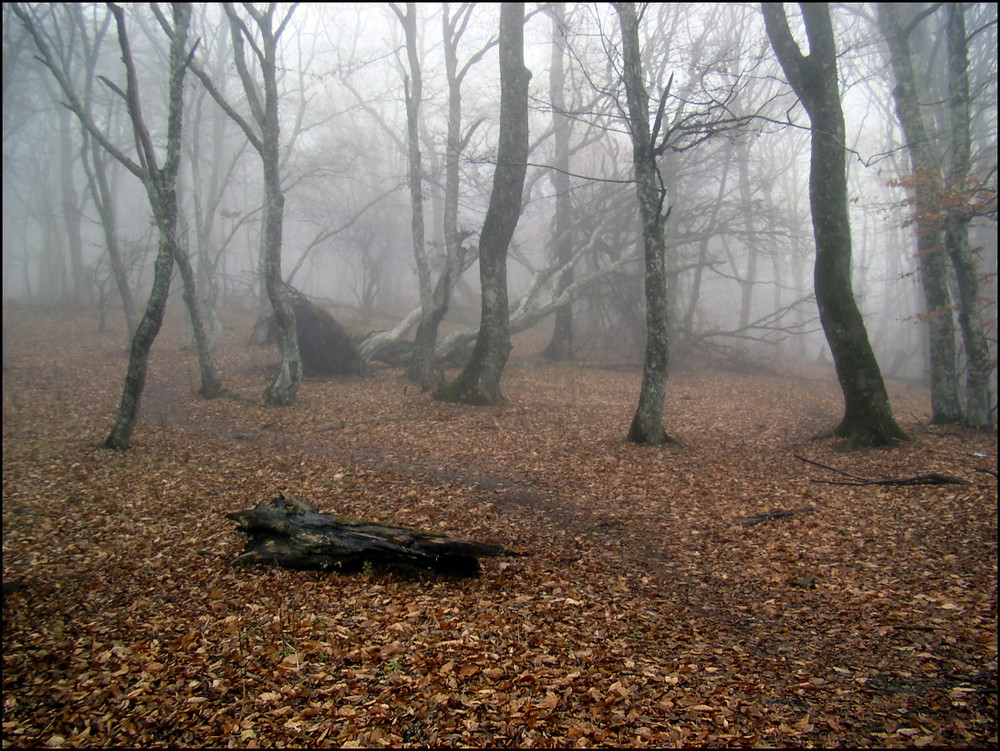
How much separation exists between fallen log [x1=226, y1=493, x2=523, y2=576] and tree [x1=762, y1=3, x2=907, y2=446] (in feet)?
20.1

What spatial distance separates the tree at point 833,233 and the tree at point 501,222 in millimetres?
4404

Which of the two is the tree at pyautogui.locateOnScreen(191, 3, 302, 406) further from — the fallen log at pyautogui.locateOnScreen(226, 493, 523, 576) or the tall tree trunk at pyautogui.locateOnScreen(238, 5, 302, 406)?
the fallen log at pyautogui.locateOnScreen(226, 493, 523, 576)

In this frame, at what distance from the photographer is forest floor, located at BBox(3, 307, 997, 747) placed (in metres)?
3.31

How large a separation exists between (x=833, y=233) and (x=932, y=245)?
2201 mm

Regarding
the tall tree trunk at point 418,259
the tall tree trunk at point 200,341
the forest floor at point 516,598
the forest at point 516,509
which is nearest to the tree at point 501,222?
the forest at point 516,509

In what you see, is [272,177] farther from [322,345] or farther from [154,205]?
[322,345]

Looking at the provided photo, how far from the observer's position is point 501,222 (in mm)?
11484

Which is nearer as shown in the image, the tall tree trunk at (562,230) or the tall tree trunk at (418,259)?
the tall tree trunk at (418,259)

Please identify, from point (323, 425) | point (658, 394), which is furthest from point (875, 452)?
point (323, 425)

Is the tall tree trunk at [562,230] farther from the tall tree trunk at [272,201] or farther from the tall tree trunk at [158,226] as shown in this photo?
the tall tree trunk at [158,226]

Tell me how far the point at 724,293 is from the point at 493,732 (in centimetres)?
4034

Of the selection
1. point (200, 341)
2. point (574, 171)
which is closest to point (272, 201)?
point (200, 341)

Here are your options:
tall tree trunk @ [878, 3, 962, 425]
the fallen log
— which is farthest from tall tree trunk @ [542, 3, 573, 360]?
the fallen log

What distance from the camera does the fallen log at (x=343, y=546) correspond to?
192 inches
